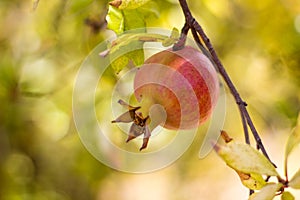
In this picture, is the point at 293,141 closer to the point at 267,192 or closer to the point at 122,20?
the point at 267,192

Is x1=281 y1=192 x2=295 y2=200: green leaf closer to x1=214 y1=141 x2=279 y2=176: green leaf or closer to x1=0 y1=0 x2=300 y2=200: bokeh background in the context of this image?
x1=214 y1=141 x2=279 y2=176: green leaf

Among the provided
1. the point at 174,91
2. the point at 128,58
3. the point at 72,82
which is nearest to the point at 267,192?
the point at 174,91

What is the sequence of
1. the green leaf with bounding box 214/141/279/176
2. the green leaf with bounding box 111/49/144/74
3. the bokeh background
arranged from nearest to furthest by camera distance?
the green leaf with bounding box 214/141/279/176, the green leaf with bounding box 111/49/144/74, the bokeh background

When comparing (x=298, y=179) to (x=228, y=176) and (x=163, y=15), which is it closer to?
(x=163, y=15)

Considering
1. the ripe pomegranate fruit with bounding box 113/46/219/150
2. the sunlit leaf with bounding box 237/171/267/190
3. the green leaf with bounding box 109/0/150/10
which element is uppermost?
the green leaf with bounding box 109/0/150/10

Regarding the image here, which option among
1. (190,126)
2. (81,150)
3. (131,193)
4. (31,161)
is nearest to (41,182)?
(31,161)

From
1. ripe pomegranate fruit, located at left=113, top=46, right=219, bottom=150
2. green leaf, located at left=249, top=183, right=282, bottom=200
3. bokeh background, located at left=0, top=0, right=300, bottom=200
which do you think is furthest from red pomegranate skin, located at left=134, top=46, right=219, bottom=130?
bokeh background, located at left=0, top=0, right=300, bottom=200

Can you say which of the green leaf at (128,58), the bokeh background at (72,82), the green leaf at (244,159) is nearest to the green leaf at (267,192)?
the green leaf at (244,159)
